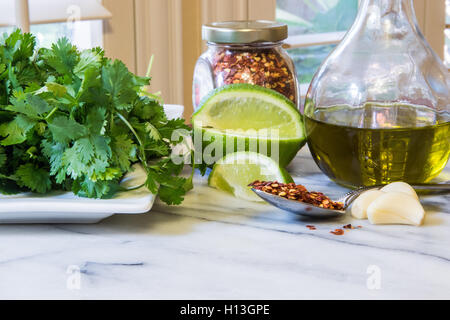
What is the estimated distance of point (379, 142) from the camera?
0.77m

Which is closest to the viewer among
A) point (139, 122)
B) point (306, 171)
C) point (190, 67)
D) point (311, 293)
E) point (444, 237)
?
point (311, 293)

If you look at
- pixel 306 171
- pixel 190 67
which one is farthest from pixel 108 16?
pixel 306 171

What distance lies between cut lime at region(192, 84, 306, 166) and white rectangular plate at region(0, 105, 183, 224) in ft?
0.61

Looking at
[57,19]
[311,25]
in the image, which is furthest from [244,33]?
[311,25]

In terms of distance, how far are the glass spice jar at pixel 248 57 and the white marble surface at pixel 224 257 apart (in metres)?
0.26

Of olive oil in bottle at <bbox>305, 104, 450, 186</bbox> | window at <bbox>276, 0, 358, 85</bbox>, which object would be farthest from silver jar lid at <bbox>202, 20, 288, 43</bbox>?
window at <bbox>276, 0, 358, 85</bbox>

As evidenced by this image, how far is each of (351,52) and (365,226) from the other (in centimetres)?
24

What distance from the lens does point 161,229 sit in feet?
2.27

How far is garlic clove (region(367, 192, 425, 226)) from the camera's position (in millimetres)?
694

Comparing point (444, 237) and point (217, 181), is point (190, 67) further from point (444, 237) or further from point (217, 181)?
point (444, 237)

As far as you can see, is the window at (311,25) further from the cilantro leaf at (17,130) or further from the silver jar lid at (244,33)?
the cilantro leaf at (17,130)

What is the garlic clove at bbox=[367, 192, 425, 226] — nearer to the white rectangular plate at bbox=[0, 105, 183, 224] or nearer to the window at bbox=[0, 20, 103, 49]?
the white rectangular plate at bbox=[0, 105, 183, 224]

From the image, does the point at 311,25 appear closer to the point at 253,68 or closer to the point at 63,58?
the point at 253,68

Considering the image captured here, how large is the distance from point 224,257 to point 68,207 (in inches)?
6.9
